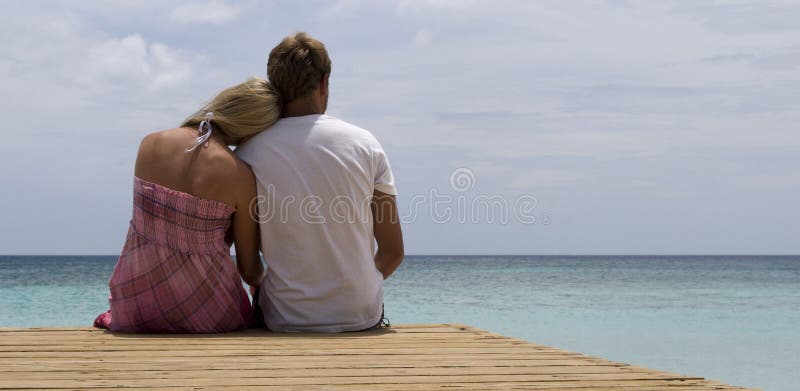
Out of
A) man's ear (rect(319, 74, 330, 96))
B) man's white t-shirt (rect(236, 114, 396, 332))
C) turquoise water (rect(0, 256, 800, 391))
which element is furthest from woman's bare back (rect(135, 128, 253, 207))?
turquoise water (rect(0, 256, 800, 391))

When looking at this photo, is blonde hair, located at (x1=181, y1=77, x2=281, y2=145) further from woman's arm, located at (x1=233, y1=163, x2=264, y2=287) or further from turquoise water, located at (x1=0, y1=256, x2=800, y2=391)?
turquoise water, located at (x1=0, y1=256, x2=800, y2=391)

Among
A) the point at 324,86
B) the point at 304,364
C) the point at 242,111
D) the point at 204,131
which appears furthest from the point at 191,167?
the point at 304,364

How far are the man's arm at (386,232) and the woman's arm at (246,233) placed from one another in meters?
0.45

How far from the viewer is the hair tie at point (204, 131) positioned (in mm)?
2785

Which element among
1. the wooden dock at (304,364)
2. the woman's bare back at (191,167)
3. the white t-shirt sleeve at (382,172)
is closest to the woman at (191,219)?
the woman's bare back at (191,167)

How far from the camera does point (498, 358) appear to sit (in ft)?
7.73

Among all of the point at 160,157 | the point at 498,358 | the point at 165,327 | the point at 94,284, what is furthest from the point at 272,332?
the point at 94,284

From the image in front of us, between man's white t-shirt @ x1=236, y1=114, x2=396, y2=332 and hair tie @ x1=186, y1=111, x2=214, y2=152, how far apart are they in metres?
0.16

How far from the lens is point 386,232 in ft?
10.0

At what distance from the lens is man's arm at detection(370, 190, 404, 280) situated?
3.03 meters

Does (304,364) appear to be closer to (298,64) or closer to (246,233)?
(246,233)

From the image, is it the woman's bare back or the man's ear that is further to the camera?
the man's ear

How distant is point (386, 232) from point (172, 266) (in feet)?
2.62

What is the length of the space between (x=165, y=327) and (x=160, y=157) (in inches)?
24.3
